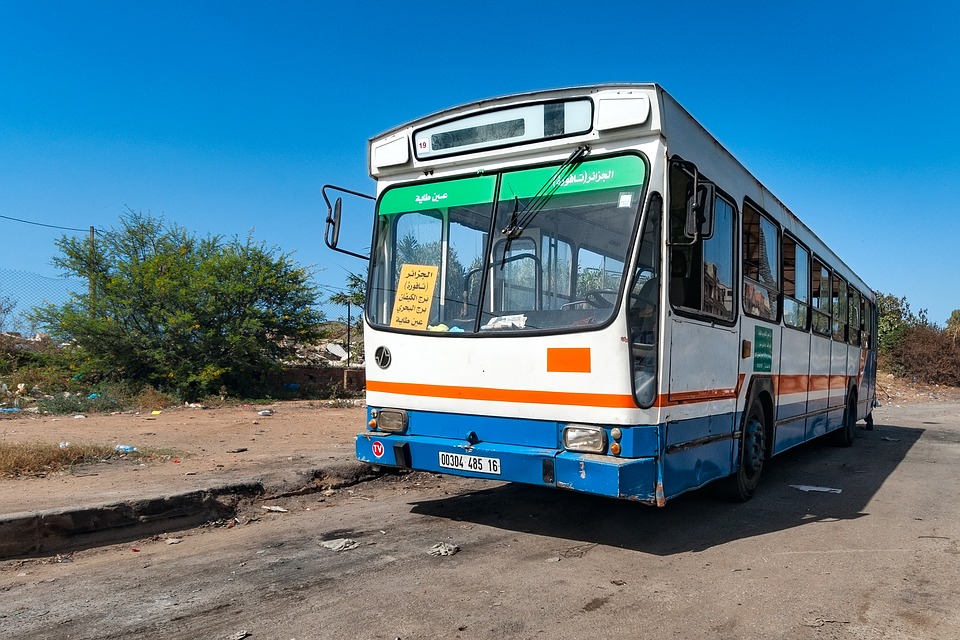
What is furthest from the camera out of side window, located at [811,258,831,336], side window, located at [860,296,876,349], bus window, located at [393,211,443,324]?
side window, located at [860,296,876,349]

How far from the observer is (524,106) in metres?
5.66

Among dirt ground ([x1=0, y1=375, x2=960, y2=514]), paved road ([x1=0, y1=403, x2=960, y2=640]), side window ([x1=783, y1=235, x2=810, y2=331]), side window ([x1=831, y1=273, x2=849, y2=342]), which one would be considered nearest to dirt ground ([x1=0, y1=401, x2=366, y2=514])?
dirt ground ([x1=0, y1=375, x2=960, y2=514])

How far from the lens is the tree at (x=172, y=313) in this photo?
13.6 meters

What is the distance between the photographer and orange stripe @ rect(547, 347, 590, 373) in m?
4.99

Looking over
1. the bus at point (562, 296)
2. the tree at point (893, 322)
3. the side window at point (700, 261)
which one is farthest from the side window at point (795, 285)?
the tree at point (893, 322)

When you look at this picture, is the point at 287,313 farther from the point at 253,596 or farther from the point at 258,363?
the point at 253,596

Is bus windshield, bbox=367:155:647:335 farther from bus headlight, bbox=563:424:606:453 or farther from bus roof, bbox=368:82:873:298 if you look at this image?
bus headlight, bbox=563:424:606:453

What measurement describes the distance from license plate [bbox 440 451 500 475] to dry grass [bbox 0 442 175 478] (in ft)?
13.8

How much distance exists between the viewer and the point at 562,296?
17.6 feet

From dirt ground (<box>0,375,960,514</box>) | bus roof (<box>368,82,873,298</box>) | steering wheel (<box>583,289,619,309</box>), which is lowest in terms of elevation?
dirt ground (<box>0,375,960,514</box>)

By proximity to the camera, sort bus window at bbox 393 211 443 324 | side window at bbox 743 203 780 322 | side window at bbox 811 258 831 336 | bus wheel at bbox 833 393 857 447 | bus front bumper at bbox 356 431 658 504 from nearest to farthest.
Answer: bus front bumper at bbox 356 431 658 504 → bus window at bbox 393 211 443 324 → side window at bbox 743 203 780 322 → side window at bbox 811 258 831 336 → bus wheel at bbox 833 393 857 447

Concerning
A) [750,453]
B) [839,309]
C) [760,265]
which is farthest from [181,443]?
[839,309]

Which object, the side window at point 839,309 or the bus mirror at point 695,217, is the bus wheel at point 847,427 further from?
the bus mirror at point 695,217

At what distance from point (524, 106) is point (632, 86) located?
2.91 feet
